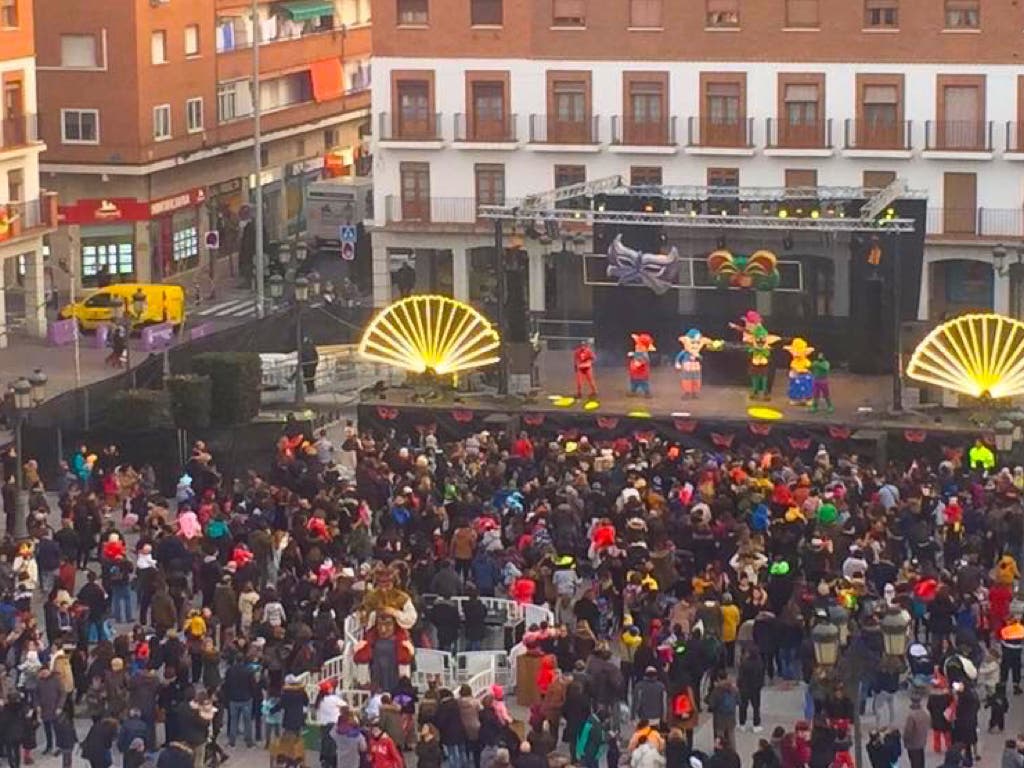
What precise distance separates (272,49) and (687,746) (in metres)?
56.0

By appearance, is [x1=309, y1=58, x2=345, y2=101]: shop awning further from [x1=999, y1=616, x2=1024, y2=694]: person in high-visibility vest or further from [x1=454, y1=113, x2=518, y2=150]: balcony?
[x1=999, y1=616, x2=1024, y2=694]: person in high-visibility vest

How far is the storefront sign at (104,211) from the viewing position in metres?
81.6

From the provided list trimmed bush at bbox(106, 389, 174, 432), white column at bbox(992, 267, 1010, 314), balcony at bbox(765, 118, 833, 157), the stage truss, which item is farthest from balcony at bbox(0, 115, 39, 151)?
white column at bbox(992, 267, 1010, 314)

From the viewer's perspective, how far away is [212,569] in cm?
4422

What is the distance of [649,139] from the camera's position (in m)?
73.4

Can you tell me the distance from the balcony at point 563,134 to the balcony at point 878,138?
5.74m

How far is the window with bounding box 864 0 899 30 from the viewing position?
236ft

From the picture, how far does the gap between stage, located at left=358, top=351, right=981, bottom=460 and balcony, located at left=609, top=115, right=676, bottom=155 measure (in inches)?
513

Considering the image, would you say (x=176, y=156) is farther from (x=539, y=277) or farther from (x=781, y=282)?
(x=781, y=282)

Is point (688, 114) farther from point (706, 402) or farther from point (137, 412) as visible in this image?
point (137, 412)

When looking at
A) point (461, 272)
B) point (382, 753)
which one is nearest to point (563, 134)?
point (461, 272)

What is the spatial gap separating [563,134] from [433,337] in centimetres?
1524

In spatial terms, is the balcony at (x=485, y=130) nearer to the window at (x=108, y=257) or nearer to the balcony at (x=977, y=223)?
the balcony at (x=977, y=223)

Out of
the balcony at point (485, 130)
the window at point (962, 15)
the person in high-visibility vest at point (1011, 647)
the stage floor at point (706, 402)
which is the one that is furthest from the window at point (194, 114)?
the person in high-visibility vest at point (1011, 647)
